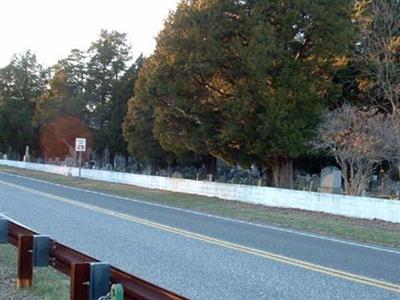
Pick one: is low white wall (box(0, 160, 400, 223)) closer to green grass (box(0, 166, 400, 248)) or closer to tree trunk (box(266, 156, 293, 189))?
green grass (box(0, 166, 400, 248))

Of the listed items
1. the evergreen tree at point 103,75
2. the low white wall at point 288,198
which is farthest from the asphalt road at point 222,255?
the evergreen tree at point 103,75

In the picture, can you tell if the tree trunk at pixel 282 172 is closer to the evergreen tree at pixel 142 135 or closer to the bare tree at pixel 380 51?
the bare tree at pixel 380 51

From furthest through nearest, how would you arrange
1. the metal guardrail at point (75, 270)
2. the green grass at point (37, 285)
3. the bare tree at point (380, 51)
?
the bare tree at point (380, 51) → the green grass at point (37, 285) → the metal guardrail at point (75, 270)

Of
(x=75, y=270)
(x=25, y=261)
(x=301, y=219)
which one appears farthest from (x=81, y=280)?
(x=301, y=219)

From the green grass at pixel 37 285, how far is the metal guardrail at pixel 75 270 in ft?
0.59

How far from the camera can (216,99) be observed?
33438mm

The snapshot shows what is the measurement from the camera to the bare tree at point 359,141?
2545 centimetres

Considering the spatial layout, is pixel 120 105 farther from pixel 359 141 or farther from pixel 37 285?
pixel 37 285

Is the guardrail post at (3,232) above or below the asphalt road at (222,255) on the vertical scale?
above

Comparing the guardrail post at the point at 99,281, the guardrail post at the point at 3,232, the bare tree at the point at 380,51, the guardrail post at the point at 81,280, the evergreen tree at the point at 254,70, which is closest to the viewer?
the guardrail post at the point at 99,281

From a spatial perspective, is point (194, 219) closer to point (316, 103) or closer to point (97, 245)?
point (97, 245)

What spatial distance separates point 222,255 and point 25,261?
449 centimetres

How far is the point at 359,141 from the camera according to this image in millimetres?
25234

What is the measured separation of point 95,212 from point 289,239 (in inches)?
274
